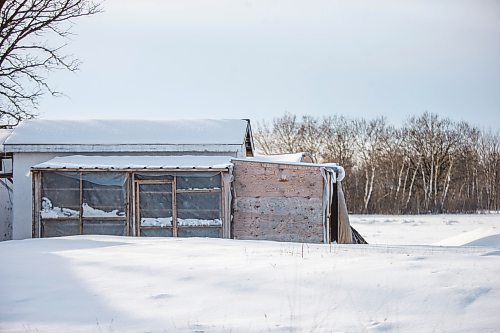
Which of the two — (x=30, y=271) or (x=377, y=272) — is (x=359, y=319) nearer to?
(x=377, y=272)

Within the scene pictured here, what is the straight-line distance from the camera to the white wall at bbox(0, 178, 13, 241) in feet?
70.1

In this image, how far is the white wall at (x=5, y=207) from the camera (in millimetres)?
21375

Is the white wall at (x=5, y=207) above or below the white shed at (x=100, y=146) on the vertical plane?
below

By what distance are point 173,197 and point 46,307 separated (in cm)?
1033

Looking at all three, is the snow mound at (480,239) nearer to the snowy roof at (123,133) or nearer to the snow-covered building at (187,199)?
the snow-covered building at (187,199)

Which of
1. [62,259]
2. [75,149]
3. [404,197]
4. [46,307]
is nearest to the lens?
[46,307]

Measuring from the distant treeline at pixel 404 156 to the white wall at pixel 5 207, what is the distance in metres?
33.0

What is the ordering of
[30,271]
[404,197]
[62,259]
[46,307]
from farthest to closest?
[404,197] → [62,259] → [30,271] → [46,307]

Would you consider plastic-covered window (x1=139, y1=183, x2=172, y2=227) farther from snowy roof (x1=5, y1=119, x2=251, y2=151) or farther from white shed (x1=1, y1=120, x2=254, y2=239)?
snowy roof (x1=5, y1=119, x2=251, y2=151)

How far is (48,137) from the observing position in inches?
789

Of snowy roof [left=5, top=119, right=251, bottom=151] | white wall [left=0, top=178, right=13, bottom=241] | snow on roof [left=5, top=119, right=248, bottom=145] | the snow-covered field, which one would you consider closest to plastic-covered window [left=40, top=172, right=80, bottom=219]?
snowy roof [left=5, top=119, right=251, bottom=151]

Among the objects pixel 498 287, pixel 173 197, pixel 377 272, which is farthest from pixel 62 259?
pixel 173 197

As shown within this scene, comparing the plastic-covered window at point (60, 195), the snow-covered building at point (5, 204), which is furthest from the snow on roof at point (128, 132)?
the plastic-covered window at point (60, 195)

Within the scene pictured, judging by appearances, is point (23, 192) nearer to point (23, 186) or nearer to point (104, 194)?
point (23, 186)
